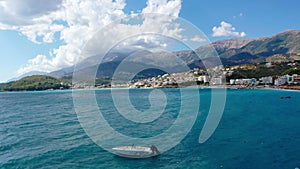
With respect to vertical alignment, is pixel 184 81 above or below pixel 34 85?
below

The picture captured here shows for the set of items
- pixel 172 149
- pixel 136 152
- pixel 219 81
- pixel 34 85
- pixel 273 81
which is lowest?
pixel 172 149

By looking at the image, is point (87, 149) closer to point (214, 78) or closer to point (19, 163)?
point (19, 163)

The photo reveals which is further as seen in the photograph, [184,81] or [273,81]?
[184,81]

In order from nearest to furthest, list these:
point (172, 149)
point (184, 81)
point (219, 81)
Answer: point (172, 149) < point (219, 81) < point (184, 81)

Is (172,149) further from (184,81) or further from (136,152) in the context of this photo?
(184,81)

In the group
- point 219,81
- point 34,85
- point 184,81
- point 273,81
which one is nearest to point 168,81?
point 184,81

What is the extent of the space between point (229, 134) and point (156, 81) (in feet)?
489

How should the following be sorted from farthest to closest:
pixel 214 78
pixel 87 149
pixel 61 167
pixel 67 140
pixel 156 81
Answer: pixel 156 81 < pixel 214 78 < pixel 67 140 < pixel 87 149 < pixel 61 167

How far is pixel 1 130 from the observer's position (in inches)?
1179

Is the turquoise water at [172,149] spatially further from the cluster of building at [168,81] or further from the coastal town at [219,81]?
the cluster of building at [168,81]

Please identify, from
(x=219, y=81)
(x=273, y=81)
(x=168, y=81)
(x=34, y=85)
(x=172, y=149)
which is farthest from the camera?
(x=34, y=85)

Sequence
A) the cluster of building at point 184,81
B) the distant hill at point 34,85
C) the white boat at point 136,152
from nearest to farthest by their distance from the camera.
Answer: the white boat at point 136,152, the cluster of building at point 184,81, the distant hill at point 34,85

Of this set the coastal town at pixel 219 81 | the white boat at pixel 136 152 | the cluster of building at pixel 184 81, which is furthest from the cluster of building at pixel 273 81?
the white boat at pixel 136 152

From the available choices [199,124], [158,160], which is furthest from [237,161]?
[199,124]
